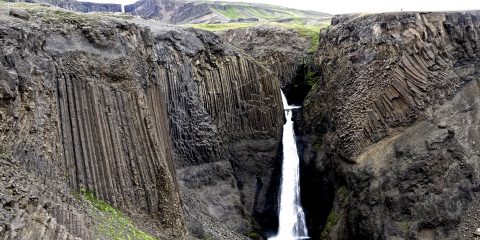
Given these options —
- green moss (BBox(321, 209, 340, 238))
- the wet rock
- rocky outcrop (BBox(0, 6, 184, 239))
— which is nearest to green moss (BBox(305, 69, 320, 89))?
green moss (BBox(321, 209, 340, 238))

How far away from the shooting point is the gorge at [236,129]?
15.7 metres

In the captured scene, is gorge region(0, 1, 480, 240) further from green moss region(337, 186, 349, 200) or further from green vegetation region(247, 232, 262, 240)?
green vegetation region(247, 232, 262, 240)

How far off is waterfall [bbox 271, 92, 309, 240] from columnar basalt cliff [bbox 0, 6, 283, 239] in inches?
66.4

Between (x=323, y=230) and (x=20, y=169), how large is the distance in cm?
1914

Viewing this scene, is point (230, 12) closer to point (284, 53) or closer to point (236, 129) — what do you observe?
point (284, 53)

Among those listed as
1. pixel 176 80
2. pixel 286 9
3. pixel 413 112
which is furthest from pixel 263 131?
pixel 286 9

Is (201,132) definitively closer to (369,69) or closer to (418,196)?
(369,69)

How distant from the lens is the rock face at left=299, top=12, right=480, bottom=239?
24.4 meters

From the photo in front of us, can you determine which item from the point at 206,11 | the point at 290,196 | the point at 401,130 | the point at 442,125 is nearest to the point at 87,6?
the point at 206,11

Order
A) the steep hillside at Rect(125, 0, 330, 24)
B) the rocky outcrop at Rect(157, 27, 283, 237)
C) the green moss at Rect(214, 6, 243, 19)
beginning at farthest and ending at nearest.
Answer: the green moss at Rect(214, 6, 243, 19) → the steep hillside at Rect(125, 0, 330, 24) → the rocky outcrop at Rect(157, 27, 283, 237)

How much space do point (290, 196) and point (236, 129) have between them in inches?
215

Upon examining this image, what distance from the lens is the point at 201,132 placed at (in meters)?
28.6

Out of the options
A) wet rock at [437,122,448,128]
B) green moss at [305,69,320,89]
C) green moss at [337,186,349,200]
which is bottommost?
green moss at [337,186,349,200]

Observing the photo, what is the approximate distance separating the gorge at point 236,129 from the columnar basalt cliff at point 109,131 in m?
0.07
